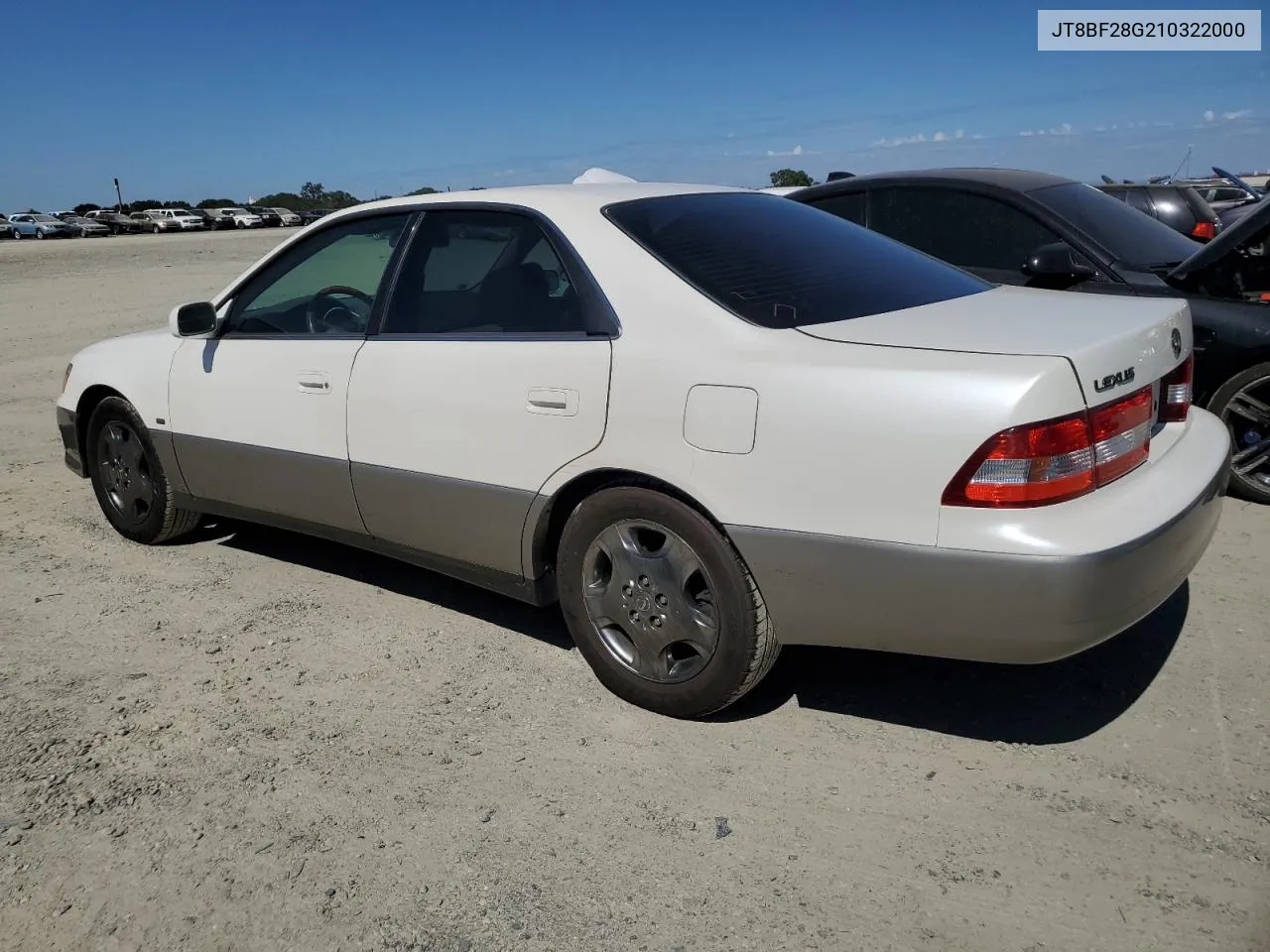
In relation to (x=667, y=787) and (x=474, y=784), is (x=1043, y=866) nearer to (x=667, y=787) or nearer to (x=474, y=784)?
(x=667, y=787)

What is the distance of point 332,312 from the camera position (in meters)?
4.29

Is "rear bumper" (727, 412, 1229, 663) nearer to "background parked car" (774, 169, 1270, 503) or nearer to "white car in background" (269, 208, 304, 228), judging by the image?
"background parked car" (774, 169, 1270, 503)

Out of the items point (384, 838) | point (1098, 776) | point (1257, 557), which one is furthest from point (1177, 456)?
point (384, 838)

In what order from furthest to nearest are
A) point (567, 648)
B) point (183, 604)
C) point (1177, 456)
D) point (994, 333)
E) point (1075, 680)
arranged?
1. point (183, 604)
2. point (567, 648)
3. point (1075, 680)
4. point (1177, 456)
5. point (994, 333)

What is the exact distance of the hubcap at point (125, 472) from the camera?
197 inches

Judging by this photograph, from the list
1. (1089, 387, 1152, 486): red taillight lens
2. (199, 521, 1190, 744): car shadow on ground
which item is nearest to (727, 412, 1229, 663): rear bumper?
(1089, 387, 1152, 486): red taillight lens

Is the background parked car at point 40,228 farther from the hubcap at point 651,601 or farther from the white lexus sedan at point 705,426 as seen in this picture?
the hubcap at point 651,601

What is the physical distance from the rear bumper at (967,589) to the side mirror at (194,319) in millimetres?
2693

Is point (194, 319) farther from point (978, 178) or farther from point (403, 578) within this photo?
point (978, 178)

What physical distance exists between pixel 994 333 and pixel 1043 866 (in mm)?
1376

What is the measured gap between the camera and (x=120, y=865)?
2.69m

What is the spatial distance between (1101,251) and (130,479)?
16.6 feet

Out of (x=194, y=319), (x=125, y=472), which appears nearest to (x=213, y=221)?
(x=125, y=472)

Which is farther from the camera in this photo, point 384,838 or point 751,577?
point 751,577
